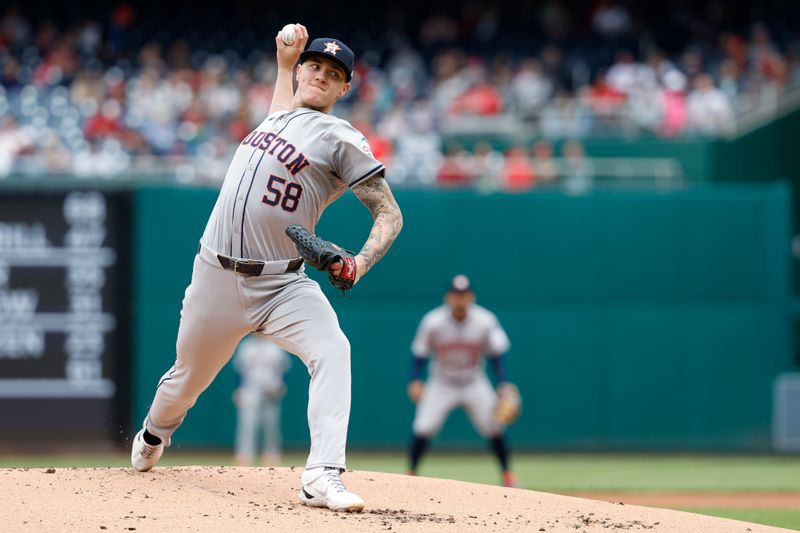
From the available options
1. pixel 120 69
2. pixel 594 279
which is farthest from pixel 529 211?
pixel 120 69

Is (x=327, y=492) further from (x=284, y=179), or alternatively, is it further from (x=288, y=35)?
(x=288, y=35)

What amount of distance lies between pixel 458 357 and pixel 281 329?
5.78 meters

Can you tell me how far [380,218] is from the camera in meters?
5.09

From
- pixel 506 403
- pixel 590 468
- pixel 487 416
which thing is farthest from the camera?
pixel 590 468

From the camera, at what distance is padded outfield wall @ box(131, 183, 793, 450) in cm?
1402

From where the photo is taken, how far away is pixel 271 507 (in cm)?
510

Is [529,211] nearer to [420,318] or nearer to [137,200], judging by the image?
[420,318]

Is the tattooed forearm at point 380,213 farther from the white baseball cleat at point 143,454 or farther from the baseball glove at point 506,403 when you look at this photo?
the baseball glove at point 506,403

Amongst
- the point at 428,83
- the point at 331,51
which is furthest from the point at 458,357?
the point at 428,83

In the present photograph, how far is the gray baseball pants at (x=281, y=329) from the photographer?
5141 millimetres

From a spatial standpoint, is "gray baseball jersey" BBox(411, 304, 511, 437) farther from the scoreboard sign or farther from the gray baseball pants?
the gray baseball pants

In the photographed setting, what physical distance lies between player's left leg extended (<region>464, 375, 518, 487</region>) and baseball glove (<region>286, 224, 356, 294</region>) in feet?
18.9

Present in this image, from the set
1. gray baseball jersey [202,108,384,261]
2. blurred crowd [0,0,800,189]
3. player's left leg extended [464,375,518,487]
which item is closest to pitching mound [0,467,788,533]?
gray baseball jersey [202,108,384,261]

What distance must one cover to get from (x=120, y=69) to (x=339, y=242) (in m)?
5.50
